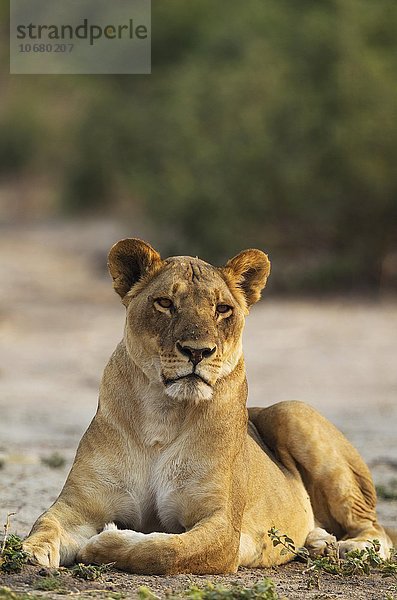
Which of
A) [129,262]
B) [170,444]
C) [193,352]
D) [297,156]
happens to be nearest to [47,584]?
[170,444]

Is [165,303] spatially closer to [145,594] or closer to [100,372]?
[145,594]

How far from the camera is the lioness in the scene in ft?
14.8

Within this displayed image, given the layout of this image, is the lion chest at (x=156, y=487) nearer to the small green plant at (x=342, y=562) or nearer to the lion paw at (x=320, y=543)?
the small green plant at (x=342, y=562)

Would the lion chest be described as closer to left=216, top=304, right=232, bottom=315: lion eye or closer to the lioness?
the lioness

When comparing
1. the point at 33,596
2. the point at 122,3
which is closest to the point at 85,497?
the point at 33,596

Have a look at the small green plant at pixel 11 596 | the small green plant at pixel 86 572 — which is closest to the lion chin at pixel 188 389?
the small green plant at pixel 86 572

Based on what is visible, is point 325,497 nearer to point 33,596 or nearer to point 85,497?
point 85,497

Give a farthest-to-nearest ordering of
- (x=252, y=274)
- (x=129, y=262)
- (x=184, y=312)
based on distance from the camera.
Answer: (x=252, y=274)
(x=129, y=262)
(x=184, y=312)

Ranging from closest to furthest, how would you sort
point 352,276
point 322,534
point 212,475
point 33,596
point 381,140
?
point 33,596
point 212,475
point 322,534
point 381,140
point 352,276

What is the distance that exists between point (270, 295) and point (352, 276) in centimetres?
125

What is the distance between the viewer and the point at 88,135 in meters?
31.5

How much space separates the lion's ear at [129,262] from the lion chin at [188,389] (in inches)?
23.0

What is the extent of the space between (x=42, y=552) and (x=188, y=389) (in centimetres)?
78

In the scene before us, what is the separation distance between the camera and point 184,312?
462 centimetres
